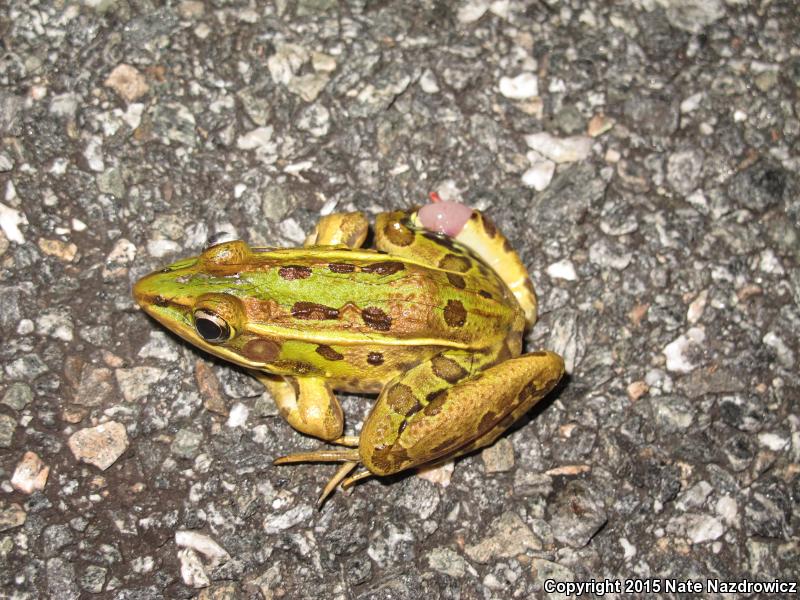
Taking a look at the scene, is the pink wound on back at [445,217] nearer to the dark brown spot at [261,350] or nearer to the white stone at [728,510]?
the dark brown spot at [261,350]

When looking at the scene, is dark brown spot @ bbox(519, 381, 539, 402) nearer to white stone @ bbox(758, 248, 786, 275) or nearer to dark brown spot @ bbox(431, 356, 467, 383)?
dark brown spot @ bbox(431, 356, 467, 383)

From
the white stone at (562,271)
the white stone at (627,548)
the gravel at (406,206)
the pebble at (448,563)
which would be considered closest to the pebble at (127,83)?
the gravel at (406,206)

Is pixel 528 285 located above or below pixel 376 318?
below

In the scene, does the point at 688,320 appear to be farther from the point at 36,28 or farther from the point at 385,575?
the point at 36,28

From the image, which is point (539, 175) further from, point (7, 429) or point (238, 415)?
point (7, 429)

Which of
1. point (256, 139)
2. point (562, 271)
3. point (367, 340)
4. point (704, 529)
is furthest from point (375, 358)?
point (704, 529)

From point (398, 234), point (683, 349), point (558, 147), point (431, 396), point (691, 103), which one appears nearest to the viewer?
point (431, 396)
